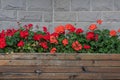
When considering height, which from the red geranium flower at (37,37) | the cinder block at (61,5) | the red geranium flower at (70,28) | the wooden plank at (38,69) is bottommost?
the wooden plank at (38,69)

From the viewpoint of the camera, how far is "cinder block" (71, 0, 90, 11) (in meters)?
4.37

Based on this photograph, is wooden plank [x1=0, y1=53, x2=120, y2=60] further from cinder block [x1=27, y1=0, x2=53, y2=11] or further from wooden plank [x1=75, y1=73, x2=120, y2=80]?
cinder block [x1=27, y1=0, x2=53, y2=11]

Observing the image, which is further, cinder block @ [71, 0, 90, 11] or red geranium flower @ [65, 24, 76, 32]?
cinder block @ [71, 0, 90, 11]

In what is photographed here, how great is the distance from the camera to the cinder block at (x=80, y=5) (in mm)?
4367

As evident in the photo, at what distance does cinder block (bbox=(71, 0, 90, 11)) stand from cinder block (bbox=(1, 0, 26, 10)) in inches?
25.8

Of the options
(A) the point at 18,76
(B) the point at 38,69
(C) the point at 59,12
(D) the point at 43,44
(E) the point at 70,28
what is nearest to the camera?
(A) the point at 18,76

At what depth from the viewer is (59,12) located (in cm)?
436

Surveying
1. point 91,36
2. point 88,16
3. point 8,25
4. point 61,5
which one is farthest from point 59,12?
point 8,25

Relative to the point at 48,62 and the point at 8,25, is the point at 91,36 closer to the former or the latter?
the point at 48,62

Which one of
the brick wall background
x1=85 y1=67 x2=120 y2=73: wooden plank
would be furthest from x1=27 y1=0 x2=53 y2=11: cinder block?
x1=85 y1=67 x2=120 y2=73: wooden plank

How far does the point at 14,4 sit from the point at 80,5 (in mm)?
882

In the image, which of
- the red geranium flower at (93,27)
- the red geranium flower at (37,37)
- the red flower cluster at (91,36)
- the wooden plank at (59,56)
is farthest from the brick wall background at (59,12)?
the wooden plank at (59,56)

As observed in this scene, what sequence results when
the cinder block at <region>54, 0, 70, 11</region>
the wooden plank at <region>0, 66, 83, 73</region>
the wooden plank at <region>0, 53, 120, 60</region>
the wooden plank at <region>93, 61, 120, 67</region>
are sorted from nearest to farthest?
the wooden plank at <region>0, 66, 83, 73</region>, the wooden plank at <region>93, 61, 120, 67</region>, the wooden plank at <region>0, 53, 120, 60</region>, the cinder block at <region>54, 0, 70, 11</region>

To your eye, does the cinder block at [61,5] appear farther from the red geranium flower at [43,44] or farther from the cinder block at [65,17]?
the red geranium flower at [43,44]
